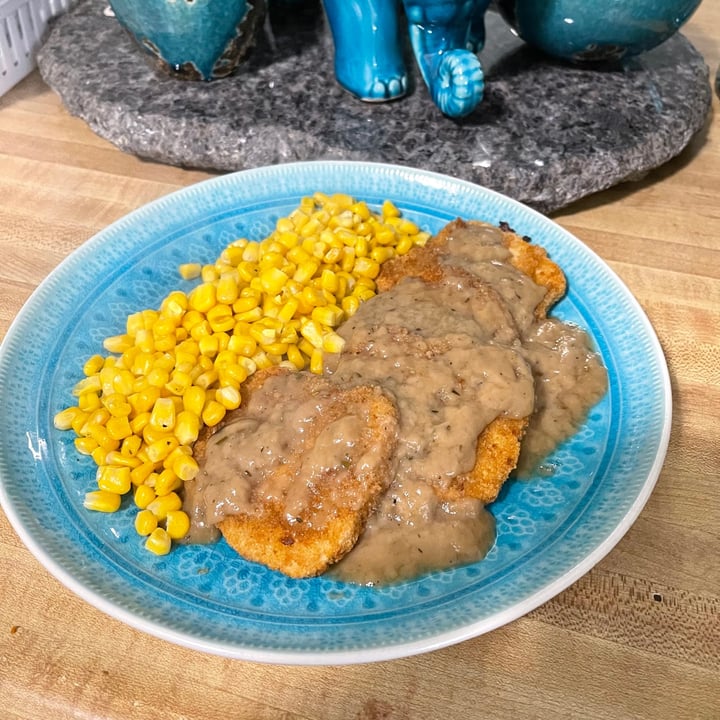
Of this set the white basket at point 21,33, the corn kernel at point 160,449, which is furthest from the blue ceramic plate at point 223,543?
the white basket at point 21,33

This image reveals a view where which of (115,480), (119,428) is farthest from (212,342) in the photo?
(115,480)

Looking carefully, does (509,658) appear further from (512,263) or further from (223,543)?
(512,263)

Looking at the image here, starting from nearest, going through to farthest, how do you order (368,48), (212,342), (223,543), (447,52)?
(223,543) → (212,342) → (447,52) → (368,48)

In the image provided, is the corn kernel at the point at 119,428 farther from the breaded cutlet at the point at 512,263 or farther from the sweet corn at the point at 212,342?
the breaded cutlet at the point at 512,263

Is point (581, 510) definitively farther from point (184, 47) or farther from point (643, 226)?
point (184, 47)

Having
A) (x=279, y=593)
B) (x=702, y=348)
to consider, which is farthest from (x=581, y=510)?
(x=702, y=348)
